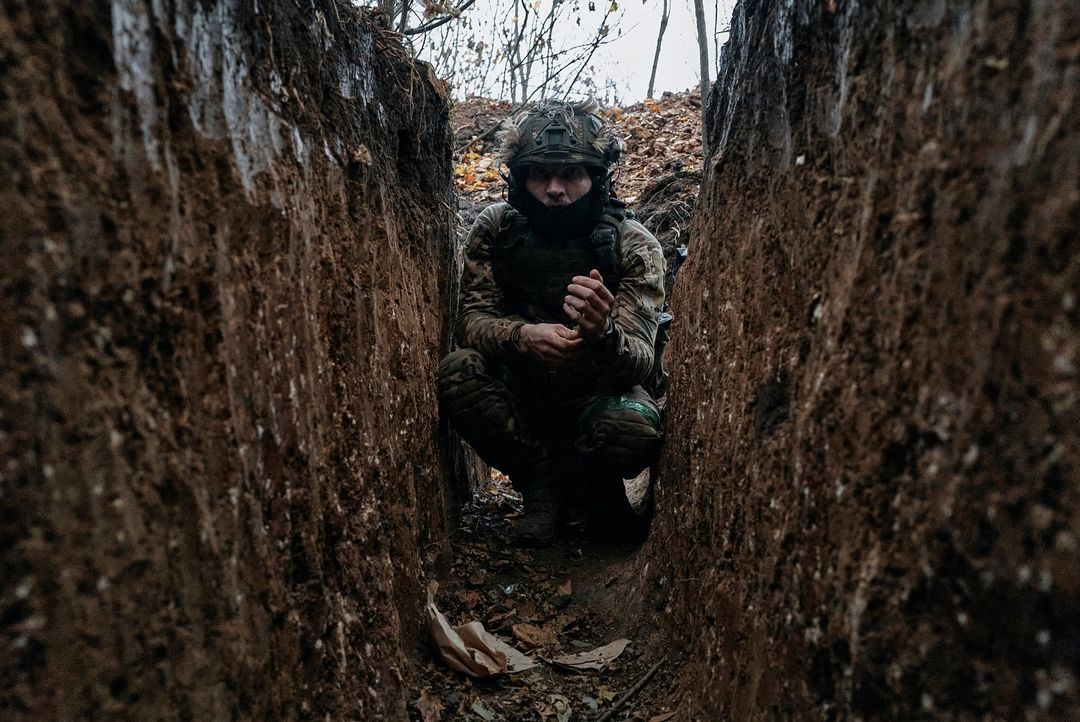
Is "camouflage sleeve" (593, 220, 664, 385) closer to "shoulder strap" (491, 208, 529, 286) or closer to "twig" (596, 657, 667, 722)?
"shoulder strap" (491, 208, 529, 286)

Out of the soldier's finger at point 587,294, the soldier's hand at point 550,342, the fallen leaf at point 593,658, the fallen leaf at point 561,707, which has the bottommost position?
the fallen leaf at point 593,658

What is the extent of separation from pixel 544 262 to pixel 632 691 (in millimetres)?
2268

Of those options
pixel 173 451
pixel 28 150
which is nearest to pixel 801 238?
pixel 173 451

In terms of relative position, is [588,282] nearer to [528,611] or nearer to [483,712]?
[528,611]

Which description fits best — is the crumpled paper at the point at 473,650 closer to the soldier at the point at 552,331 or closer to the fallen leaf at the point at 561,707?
the fallen leaf at the point at 561,707

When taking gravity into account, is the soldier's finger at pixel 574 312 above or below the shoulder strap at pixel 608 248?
below

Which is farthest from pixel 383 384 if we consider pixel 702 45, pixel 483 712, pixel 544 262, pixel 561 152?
pixel 702 45

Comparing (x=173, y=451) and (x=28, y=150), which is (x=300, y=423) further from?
(x=28, y=150)

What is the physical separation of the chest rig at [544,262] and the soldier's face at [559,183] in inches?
7.5

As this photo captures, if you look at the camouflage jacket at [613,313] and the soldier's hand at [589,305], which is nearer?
the soldier's hand at [589,305]

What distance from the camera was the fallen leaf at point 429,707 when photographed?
245cm

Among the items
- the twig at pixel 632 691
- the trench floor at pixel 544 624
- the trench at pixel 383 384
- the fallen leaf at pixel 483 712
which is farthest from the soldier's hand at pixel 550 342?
the fallen leaf at pixel 483 712

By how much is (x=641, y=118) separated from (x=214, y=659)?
1183 centimetres

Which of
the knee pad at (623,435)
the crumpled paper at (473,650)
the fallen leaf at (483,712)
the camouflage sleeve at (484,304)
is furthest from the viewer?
the camouflage sleeve at (484,304)
